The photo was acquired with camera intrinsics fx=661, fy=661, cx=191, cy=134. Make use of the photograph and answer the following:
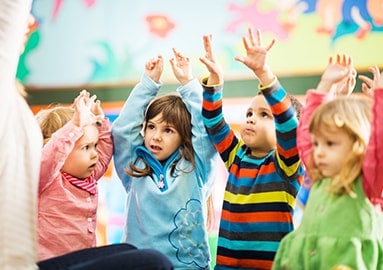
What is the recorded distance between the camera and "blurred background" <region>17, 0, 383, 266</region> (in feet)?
6.47

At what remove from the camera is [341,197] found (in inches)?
46.5

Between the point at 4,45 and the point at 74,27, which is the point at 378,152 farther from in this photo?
the point at 74,27

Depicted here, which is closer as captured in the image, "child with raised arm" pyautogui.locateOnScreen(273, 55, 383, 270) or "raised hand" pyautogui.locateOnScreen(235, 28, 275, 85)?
"child with raised arm" pyautogui.locateOnScreen(273, 55, 383, 270)

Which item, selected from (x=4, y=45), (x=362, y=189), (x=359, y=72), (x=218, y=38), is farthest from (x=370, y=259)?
(x=218, y=38)

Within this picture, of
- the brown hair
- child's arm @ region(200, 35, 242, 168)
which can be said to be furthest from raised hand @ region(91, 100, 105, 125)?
child's arm @ region(200, 35, 242, 168)

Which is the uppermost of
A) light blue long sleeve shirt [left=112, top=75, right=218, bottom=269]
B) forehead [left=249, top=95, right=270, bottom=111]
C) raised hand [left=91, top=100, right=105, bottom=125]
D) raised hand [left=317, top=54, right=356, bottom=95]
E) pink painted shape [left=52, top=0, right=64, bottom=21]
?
pink painted shape [left=52, top=0, right=64, bottom=21]

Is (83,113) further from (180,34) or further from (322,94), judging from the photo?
(180,34)

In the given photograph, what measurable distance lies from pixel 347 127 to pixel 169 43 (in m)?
1.16

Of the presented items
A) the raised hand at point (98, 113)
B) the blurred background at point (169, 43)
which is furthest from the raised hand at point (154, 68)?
the blurred background at point (169, 43)

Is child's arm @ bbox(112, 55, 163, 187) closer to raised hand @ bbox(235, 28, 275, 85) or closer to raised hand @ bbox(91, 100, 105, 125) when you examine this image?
raised hand @ bbox(91, 100, 105, 125)

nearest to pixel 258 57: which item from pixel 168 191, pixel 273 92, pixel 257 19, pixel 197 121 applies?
pixel 273 92

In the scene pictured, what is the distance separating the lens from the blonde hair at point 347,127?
3.86 ft

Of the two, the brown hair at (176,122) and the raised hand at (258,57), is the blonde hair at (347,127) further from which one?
the brown hair at (176,122)

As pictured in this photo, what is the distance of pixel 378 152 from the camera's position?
1153mm
